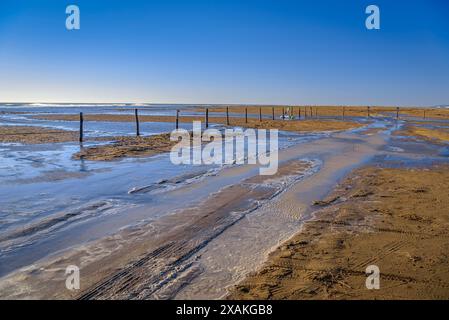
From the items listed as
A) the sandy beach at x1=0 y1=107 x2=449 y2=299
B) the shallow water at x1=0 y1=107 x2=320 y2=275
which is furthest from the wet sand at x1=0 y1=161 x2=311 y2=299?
the shallow water at x1=0 y1=107 x2=320 y2=275

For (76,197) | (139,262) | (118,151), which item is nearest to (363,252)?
(139,262)

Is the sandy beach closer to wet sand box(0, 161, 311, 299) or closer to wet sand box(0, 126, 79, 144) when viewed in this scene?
wet sand box(0, 161, 311, 299)

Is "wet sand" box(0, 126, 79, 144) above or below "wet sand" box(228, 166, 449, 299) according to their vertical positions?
above

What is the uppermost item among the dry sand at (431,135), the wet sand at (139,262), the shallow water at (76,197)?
the dry sand at (431,135)

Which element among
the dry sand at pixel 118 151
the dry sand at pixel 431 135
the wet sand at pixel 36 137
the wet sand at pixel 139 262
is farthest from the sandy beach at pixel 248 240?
the dry sand at pixel 431 135

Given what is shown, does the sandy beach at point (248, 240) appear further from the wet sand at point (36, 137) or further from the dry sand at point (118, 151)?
the wet sand at point (36, 137)

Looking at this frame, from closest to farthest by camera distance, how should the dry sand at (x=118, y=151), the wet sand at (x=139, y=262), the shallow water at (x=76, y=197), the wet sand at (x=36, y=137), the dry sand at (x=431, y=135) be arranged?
the wet sand at (x=139, y=262) < the shallow water at (x=76, y=197) < the dry sand at (x=118, y=151) < the wet sand at (x=36, y=137) < the dry sand at (x=431, y=135)

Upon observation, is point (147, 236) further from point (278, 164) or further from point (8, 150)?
point (8, 150)

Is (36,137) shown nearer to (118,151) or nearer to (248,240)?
(118,151)

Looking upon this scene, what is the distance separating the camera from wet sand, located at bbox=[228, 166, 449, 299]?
13.5ft

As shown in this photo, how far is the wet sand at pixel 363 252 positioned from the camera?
162 inches

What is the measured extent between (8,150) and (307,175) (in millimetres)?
13809

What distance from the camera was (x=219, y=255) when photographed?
5168mm

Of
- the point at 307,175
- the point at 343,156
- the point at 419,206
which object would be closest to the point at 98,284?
the point at 419,206
